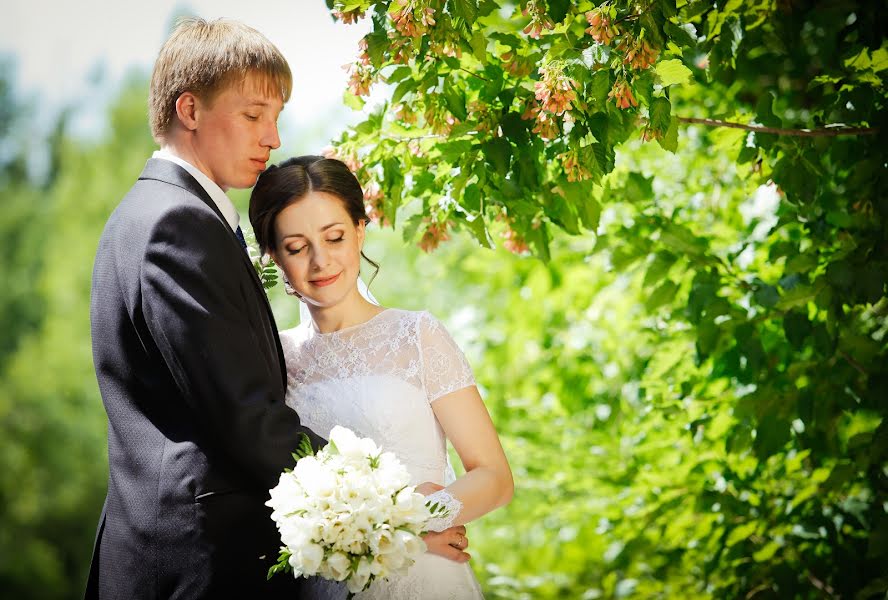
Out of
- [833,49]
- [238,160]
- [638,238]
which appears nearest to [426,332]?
[238,160]

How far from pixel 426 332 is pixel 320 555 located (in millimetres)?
1063

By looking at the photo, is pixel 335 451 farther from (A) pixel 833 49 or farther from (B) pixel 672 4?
(A) pixel 833 49

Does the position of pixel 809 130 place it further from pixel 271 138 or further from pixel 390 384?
pixel 271 138

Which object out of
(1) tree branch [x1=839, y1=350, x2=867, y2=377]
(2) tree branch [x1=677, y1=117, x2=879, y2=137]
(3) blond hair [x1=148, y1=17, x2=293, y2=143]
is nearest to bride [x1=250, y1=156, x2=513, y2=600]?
(3) blond hair [x1=148, y1=17, x2=293, y2=143]

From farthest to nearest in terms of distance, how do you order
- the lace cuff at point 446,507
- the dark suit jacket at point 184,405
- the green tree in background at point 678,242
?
the green tree in background at point 678,242 → the lace cuff at point 446,507 → the dark suit jacket at point 184,405

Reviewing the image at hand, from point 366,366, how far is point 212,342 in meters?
0.81

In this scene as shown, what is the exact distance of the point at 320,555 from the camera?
2.13 metres

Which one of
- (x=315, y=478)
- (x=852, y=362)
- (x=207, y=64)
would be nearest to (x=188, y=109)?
(x=207, y=64)

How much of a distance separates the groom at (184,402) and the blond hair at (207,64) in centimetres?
21

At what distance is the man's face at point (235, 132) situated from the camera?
270cm

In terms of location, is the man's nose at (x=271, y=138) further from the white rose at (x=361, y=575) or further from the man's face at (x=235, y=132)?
the white rose at (x=361, y=575)

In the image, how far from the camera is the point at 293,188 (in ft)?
10.2

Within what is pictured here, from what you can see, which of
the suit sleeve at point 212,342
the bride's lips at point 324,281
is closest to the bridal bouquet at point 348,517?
the suit sleeve at point 212,342

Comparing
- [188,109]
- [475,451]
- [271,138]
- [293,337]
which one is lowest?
[475,451]
